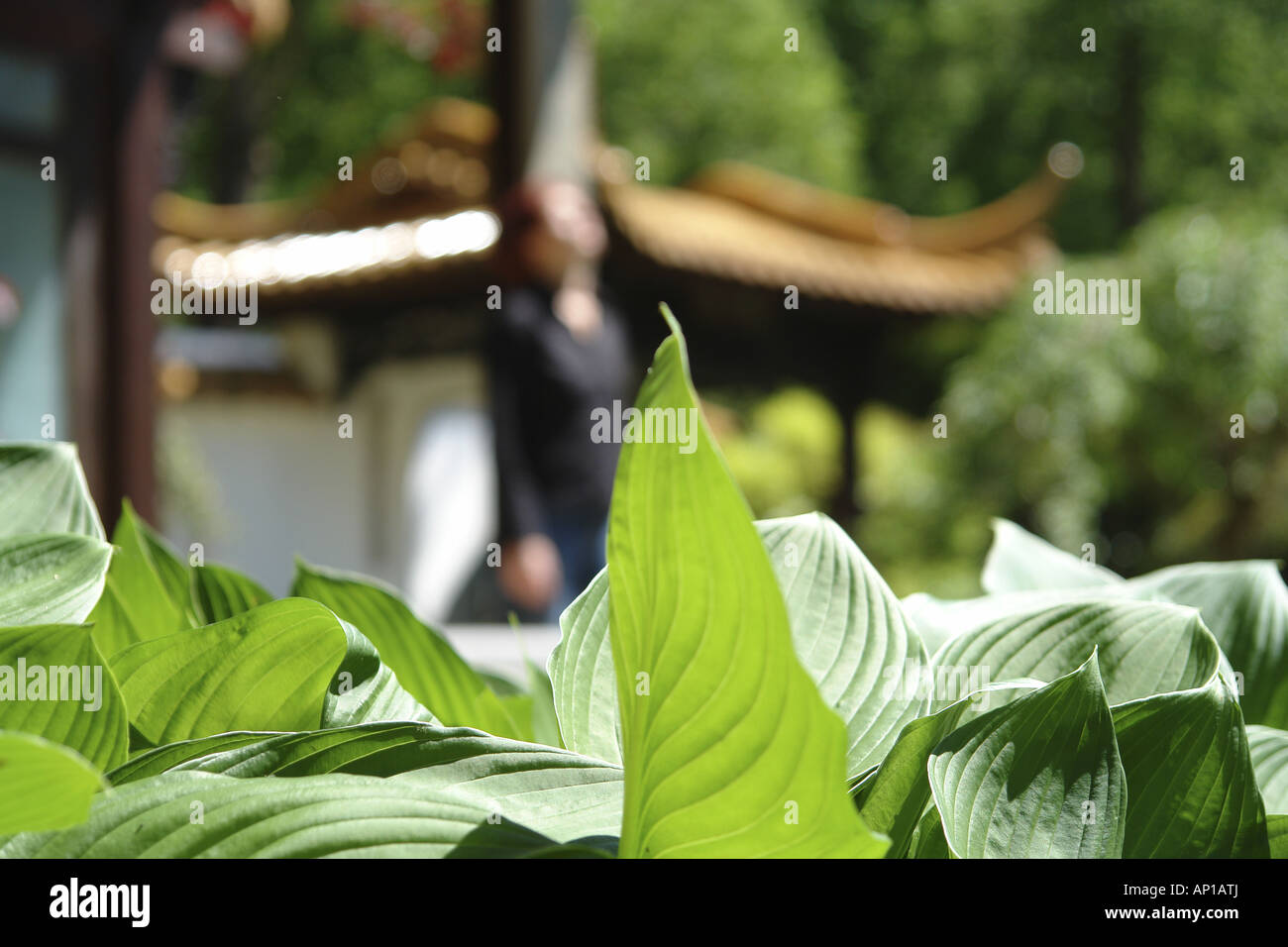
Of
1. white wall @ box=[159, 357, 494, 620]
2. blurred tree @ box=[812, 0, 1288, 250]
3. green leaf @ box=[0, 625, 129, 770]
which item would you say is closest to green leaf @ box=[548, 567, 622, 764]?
green leaf @ box=[0, 625, 129, 770]

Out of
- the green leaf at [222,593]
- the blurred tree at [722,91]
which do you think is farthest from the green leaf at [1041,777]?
the blurred tree at [722,91]

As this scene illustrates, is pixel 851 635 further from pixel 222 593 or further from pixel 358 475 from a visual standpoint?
pixel 358 475

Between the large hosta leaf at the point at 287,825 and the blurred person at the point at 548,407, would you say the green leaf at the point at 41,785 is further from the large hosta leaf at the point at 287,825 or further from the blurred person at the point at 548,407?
the blurred person at the point at 548,407

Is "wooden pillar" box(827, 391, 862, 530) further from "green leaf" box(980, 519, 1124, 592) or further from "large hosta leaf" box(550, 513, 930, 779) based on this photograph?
"large hosta leaf" box(550, 513, 930, 779)

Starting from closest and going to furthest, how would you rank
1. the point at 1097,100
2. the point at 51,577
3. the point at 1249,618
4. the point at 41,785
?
the point at 41,785 < the point at 51,577 < the point at 1249,618 < the point at 1097,100

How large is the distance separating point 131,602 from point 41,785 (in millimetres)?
177

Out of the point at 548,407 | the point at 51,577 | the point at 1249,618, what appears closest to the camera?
the point at 51,577

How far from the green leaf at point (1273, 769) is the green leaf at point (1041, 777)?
0.10 m

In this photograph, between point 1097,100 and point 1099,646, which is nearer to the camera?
point 1099,646

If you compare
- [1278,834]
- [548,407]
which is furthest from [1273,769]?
[548,407]

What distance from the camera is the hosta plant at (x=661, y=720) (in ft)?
0.71

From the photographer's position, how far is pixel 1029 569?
50 cm

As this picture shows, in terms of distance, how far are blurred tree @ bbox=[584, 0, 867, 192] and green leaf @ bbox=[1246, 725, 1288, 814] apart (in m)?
13.4

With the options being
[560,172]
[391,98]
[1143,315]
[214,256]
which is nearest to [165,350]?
[214,256]
